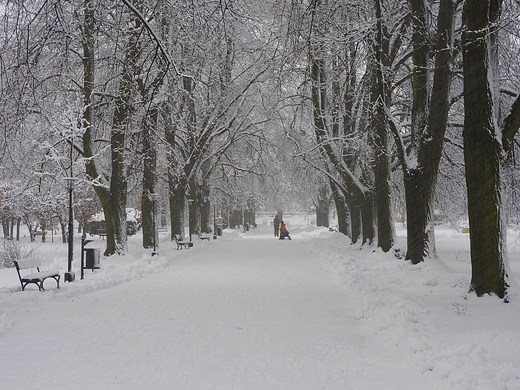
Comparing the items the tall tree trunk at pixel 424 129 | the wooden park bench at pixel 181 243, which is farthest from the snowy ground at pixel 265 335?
the wooden park bench at pixel 181 243

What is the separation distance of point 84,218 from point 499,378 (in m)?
36.7

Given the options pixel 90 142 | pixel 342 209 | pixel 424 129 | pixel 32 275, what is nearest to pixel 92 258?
pixel 32 275

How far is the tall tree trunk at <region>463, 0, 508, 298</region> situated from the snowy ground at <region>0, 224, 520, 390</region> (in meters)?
0.54

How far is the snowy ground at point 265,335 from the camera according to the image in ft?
17.9

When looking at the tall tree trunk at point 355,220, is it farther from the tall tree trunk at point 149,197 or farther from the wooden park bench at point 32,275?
the wooden park bench at point 32,275

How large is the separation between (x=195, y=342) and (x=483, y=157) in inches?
211

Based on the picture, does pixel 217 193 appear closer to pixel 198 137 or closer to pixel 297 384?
pixel 198 137

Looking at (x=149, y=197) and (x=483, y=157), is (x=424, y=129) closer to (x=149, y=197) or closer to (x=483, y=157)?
(x=483, y=157)

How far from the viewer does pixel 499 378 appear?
15.7ft

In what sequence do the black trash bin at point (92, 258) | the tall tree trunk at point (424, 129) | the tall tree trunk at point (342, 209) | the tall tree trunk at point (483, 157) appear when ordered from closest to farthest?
the tall tree trunk at point (483, 157), the tall tree trunk at point (424, 129), the black trash bin at point (92, 258), the tall tree trunk at point (342, 209)

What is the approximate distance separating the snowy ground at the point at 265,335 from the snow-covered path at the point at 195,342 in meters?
0.02

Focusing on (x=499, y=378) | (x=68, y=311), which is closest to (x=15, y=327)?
(x=68, y=311)

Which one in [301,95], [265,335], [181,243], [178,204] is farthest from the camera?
[178,204]

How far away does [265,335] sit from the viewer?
24.8ft
